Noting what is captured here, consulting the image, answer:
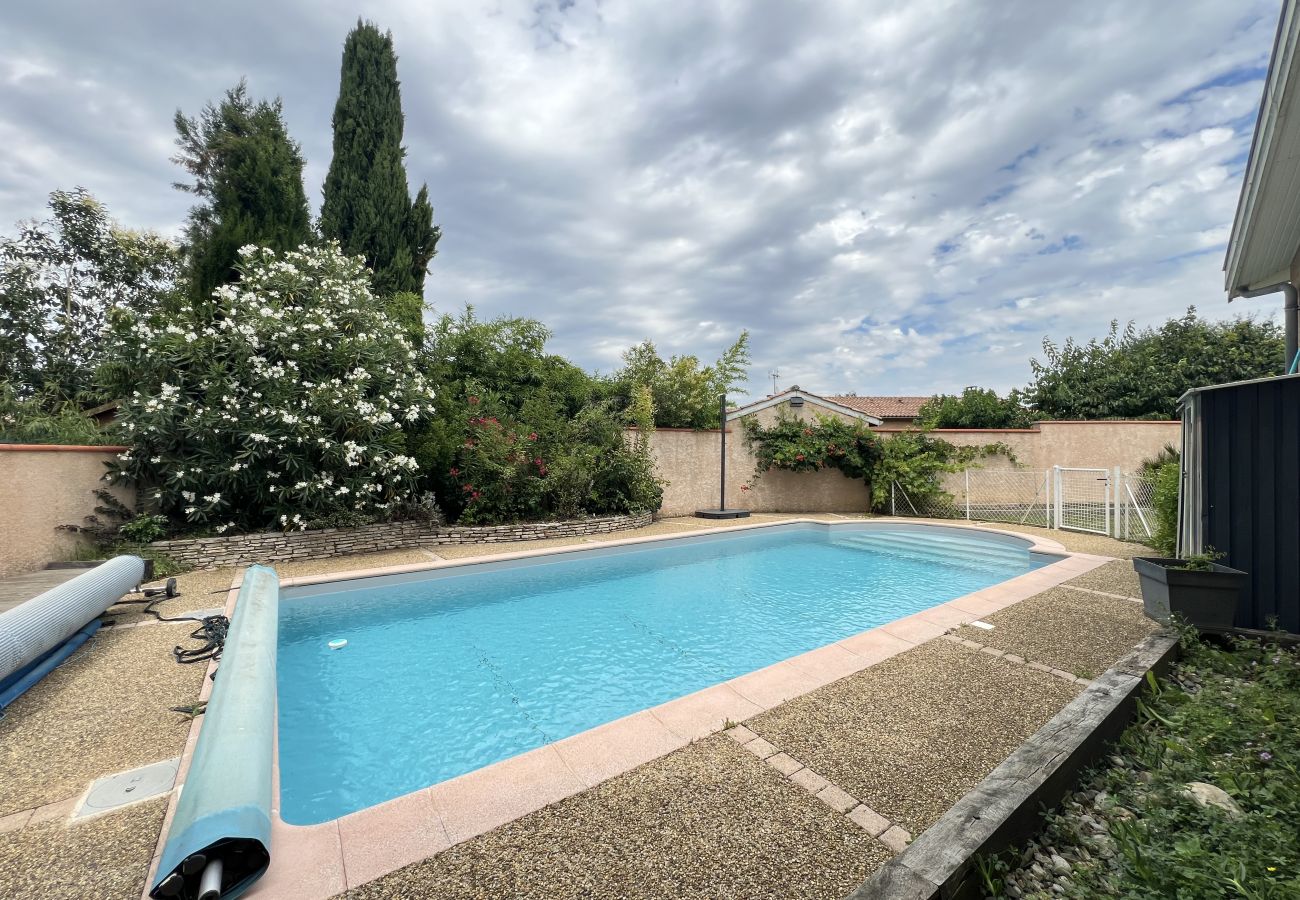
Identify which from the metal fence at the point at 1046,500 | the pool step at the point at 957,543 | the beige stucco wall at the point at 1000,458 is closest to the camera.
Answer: the metal fence at the point at 1046,500

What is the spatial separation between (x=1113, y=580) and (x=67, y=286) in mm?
26359

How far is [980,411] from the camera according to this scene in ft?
55.0

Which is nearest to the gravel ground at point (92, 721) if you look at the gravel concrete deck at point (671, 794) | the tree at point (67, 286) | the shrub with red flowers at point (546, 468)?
the gravel concrete deck at point (671, 794)

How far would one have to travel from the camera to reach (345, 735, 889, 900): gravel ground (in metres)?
1.80

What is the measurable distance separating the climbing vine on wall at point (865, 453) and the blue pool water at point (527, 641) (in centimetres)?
357

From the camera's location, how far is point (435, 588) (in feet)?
23.0

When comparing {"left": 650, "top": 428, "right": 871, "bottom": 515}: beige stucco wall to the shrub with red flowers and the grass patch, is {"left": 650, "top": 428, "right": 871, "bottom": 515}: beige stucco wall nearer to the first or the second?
the shrub with red flowers

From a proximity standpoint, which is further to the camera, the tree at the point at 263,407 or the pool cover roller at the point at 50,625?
the tree at the point at 263,407

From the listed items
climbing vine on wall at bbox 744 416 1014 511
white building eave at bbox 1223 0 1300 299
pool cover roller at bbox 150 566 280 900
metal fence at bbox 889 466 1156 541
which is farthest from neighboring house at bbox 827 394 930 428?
pool cover roller at bbox 150 566 280 900

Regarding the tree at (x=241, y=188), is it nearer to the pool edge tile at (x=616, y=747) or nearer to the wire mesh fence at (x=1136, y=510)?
the pool edge tile at (x=616, y=747)

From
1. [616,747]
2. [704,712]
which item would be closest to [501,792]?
[616,747]

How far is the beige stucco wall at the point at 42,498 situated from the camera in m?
6.38

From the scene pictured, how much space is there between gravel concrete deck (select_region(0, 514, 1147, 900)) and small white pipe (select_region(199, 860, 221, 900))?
0.39 metres

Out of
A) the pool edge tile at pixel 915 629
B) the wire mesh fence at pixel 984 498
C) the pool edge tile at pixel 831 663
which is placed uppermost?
the wire mesh fence at pixel 984 498
